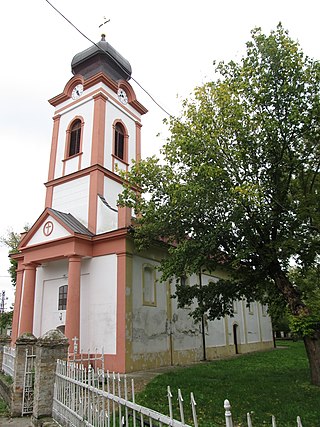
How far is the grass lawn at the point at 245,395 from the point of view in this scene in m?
7.01

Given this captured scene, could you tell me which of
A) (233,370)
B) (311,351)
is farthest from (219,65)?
(233,370)

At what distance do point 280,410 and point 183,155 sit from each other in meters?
7.59

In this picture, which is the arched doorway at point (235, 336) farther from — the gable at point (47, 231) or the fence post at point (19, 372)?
the fence post at point (19, 372)

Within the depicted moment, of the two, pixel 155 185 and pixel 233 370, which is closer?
pixel 155 185

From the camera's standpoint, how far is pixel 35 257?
55.4 feet

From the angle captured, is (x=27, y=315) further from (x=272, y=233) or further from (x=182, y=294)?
(x=272, y=233)

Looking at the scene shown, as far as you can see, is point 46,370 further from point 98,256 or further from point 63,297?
point 63,297

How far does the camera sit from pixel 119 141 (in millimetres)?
20922

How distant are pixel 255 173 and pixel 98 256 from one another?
7.98 meters

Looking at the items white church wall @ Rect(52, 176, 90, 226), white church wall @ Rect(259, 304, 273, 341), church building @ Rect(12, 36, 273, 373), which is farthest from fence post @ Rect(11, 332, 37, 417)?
white church wall @ Rect(259, 304, 273, 341)

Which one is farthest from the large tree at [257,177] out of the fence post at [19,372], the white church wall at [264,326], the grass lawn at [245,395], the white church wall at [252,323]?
the white church wall at [264,326]

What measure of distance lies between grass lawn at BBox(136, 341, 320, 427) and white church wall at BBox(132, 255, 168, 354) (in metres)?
2.45

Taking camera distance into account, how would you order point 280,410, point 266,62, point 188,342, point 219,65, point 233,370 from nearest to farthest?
point 280,410, point 266,62, point 219,65, point 233,370, point 188,342

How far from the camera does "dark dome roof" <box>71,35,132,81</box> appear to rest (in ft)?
→ 71.2
